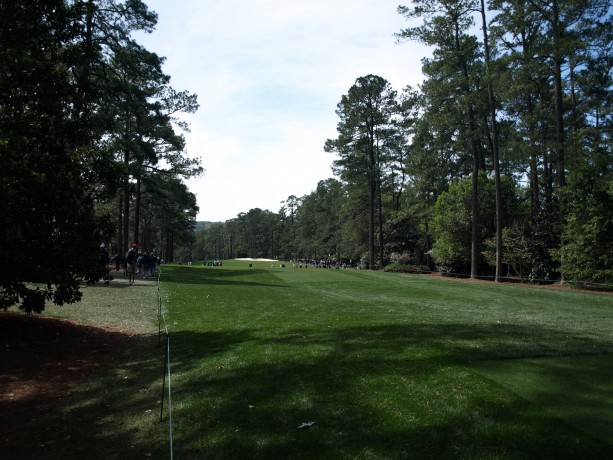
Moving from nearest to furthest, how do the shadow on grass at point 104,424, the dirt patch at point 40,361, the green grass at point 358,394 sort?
1. the green grass at point 358,394
2. the shadow on grass at point 104,424
3. the dirt patch at point 40,361

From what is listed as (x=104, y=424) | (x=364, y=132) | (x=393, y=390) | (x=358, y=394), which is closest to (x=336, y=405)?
(x=358, y=394)

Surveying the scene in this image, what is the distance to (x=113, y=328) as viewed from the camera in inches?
456

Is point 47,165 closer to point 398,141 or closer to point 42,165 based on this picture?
point 42,165

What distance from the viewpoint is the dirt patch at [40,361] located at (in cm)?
612

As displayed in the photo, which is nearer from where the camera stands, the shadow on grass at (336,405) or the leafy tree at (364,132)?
the shadow on grass at (336,405)

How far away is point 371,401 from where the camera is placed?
5.22 m

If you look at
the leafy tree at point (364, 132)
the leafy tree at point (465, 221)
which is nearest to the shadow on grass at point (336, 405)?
the leafy tree at point (465, 221)

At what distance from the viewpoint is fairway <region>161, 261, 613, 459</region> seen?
4.20m

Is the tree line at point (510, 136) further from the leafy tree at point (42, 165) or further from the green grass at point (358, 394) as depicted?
the leafy tree at point (42, 165)

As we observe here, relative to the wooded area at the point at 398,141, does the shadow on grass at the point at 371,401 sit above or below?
below

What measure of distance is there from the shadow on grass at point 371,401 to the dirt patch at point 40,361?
1.84m

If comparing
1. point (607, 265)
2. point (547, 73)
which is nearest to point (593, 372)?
point (607, 265)

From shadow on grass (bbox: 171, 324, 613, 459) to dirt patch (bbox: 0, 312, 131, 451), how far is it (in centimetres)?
184

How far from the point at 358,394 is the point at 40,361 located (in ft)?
21.6
